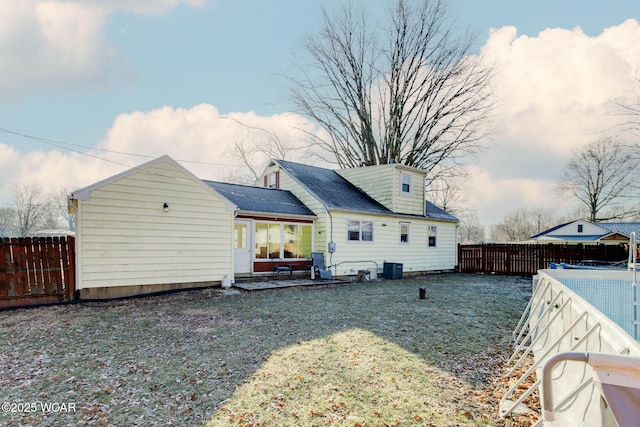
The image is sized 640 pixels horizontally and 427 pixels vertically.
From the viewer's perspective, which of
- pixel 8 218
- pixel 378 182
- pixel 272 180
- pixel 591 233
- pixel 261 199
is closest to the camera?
pixel 261 199

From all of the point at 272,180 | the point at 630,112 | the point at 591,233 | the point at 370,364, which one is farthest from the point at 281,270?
the point at 591,233

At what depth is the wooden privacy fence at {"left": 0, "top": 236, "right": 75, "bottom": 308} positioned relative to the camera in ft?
25.5

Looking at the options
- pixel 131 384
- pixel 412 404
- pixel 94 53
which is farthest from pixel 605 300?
pixel 94 53

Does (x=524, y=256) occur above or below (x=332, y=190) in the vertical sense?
below

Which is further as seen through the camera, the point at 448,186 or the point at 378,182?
the point at 448,186

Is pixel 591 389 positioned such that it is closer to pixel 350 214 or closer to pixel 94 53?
pixel 350 214

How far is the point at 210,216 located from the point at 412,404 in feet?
27.6

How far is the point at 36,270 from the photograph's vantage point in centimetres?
806

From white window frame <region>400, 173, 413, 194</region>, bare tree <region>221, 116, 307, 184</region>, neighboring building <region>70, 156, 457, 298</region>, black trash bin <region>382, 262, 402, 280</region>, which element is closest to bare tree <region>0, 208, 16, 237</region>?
bare tree <region>221, 116, 307, 184</region>

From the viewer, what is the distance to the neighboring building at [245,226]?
8836mm

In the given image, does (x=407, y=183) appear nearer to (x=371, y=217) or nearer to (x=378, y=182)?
(x=378, y=182)

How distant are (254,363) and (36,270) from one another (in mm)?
6781

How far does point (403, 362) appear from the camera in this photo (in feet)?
15.3

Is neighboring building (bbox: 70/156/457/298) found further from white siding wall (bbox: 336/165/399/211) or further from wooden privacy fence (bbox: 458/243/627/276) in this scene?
wooden privacy fence (bbox: 458/243/627/276)
